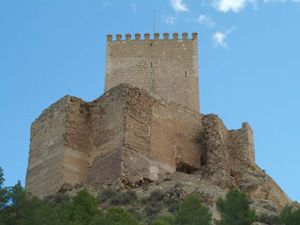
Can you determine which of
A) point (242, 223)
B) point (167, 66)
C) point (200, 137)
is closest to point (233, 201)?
point (242, 223)

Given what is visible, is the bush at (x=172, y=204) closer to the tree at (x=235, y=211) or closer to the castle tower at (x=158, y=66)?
the tree at (x=235, y=211)

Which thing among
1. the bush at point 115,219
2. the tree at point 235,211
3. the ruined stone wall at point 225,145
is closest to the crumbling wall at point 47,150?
the ruined stone wall at point 225,145

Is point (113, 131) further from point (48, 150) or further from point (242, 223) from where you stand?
point (242, 223)

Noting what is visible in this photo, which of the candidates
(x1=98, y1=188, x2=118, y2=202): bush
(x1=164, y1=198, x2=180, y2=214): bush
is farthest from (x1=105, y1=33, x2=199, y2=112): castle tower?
(x1=164, y1=198, x2=180, y2=214): bush

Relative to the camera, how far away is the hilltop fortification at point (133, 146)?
24.0m

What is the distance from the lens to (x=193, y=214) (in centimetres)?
1786

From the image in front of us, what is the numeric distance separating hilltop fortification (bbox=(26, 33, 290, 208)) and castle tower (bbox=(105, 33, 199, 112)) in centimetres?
90

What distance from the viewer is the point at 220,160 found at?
25.5 meters

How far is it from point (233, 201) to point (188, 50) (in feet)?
39.3

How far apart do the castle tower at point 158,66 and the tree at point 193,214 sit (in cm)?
1034

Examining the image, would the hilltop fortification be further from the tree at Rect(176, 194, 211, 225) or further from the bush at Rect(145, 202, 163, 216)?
the tree at Rect(176, 194, 211, 225)

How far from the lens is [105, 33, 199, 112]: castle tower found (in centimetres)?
2866

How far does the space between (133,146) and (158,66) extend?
18.7 feet

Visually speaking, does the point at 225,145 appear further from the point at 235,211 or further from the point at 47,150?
the point at 235,211
